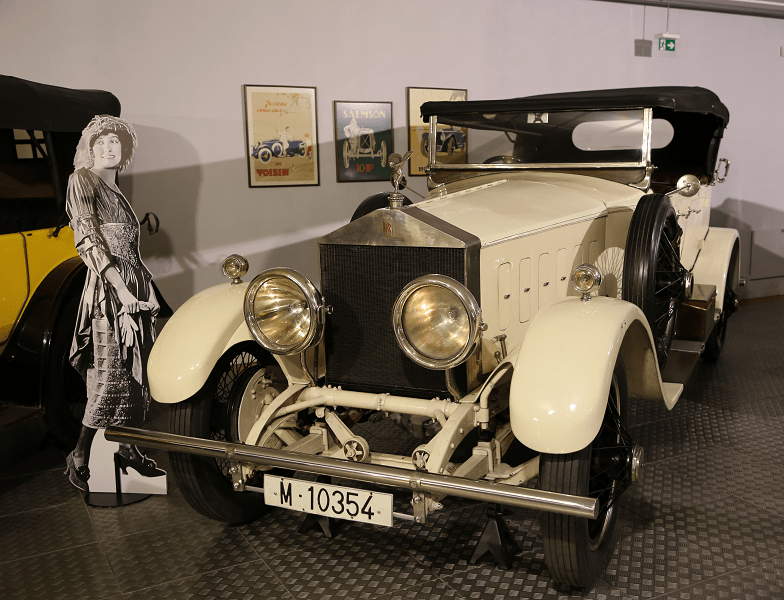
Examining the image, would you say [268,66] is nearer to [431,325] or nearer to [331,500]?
[431,325]

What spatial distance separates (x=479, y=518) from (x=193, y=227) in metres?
2.92

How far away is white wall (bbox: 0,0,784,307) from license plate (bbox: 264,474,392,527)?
2769 mm

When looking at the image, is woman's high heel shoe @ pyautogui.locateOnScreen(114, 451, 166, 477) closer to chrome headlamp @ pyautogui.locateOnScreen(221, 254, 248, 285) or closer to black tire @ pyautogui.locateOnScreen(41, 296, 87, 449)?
black tire @ pyautogui.locateOnScreen(41, 296, 87, 449)

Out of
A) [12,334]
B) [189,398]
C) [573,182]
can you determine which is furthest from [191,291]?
[573,182]

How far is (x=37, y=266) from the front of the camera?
3166 mm

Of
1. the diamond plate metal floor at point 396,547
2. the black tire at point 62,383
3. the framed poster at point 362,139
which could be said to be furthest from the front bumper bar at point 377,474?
the framed poster at point 362,139

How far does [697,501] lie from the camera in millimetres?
2684

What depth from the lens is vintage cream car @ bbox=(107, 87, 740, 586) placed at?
192 centimetres

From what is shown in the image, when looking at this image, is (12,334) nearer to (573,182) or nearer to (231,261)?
(231,261)

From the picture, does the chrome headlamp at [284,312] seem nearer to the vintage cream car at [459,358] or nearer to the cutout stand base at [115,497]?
the vintage cream car at [459,358]

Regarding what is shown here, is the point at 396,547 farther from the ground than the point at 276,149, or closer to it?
closer to it

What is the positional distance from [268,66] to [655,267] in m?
3.10

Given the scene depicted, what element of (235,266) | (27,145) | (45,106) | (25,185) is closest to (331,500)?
(235,266)

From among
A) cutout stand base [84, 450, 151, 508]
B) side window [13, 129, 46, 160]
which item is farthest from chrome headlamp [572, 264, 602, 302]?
side window [13, 129, 46, 160]
